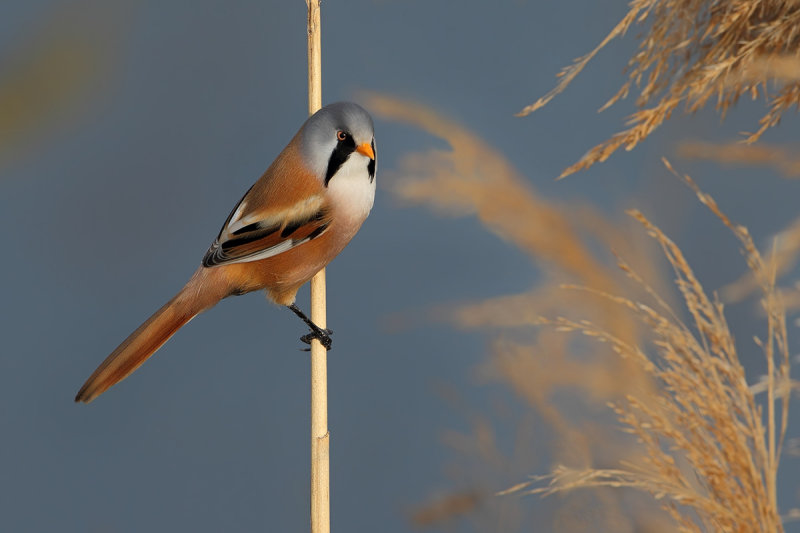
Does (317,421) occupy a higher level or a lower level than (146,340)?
lower

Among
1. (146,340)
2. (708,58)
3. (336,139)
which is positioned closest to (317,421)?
(146,340)

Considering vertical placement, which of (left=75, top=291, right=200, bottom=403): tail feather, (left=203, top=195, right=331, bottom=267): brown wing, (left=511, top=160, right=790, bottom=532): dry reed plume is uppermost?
(left=203, top=195, right=331, bottom=267): brown wing

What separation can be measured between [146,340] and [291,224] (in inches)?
10.9

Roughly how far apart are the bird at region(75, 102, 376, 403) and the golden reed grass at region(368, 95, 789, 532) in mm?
156

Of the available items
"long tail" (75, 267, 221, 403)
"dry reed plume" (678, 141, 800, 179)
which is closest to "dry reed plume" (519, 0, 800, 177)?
"dry reed plume" (678, 141, 800, 179)

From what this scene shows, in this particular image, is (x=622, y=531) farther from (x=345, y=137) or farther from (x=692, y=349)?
(x=345, y=137)

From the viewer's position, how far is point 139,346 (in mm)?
1253

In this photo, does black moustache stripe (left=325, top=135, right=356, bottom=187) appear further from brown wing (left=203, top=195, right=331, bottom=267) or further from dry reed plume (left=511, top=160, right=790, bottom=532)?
dry reed plume (left=511, top=160, right=790, bottom=532)

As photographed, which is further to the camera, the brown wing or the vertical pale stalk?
the brown wing

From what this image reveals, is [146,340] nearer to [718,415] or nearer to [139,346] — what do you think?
[139,346]

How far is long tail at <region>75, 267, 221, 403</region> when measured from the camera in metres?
1.18

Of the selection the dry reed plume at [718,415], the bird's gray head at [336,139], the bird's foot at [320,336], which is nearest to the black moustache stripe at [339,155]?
the bird's gray head at [336,139]

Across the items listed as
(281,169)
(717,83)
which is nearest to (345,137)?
(281,169)

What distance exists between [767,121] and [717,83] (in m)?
0.09
